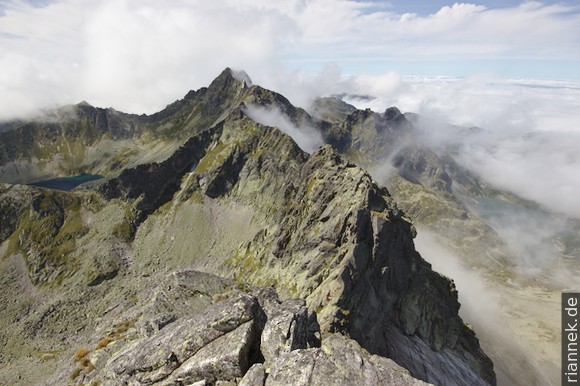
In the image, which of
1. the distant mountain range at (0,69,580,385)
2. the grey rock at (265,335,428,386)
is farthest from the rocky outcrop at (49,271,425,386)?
the distant mountain range at (0,69,580,385)

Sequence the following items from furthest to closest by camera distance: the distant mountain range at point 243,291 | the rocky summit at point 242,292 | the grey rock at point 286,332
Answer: the distant mountain range at point 243,291
the rocky summit at point 242,292
the grey rock at point 286,332

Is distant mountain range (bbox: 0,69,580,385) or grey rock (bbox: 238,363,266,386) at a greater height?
grey rock (bbox: 238,363,266,386)

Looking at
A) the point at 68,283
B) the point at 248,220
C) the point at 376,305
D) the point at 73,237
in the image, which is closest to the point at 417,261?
the point at 376,305

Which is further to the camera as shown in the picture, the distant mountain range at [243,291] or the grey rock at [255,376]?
the distant mountain range at [243,291]

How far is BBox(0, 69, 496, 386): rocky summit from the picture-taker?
26.4 metres

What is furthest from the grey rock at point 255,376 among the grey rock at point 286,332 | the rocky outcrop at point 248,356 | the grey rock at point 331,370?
the grey rock at point 286,332

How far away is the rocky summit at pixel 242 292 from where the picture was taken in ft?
86.5

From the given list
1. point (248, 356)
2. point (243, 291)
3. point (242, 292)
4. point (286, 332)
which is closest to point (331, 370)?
point (286, 332)

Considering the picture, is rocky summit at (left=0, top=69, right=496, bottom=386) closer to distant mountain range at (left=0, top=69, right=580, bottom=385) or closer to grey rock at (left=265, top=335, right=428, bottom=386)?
grey rock at (left=265, top=335, right=428, bottom=386)

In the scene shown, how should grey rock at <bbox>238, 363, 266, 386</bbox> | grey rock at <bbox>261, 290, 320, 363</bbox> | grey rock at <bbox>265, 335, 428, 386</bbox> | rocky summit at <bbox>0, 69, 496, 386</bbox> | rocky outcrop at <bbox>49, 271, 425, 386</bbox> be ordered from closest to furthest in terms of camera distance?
grey rock at <bbox>265, 335, 428, 386</bbox> < grey rock at <bbox>238, 363, 266, 386</bbox> < rocky outcrop at <bbox>49, 271, 425, 386</bbox> < grey rock at <bbox>261, 290, 320, 363</bbox> < rocky summit at <bbox>0, 69, 496, 386</bbox>

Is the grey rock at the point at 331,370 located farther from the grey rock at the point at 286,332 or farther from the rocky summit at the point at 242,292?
the grey rock at the point at 286,332

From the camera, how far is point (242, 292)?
48875mm

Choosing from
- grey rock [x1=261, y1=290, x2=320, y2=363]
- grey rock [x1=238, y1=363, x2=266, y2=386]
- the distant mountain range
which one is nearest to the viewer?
grey rock [x1=238, y1=363, x2=266, y2=386]

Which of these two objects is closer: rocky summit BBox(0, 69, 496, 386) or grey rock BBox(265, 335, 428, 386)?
grey rock BBox(265, 335, 428, 386)
